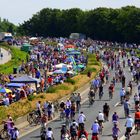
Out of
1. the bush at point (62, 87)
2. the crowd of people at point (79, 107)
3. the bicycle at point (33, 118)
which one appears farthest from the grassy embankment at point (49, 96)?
the crowd of people at point (79, 107)

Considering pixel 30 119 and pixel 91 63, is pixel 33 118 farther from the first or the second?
pixel 91 63

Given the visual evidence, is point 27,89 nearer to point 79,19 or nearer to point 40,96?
point 40,96

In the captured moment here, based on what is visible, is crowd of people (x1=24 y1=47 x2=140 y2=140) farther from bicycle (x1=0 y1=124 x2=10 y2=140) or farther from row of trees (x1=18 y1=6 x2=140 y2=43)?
row of trees (x1=18 y1=6 x2=140 y2=43)

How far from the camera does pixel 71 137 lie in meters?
29.4

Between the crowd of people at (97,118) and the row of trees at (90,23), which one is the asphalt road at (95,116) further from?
the row of trees at (90,23)

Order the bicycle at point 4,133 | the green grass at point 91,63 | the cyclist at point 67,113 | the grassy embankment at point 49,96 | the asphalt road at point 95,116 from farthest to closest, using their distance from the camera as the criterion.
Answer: the green grass at point 91,63
the grassy embankment at point 49,96
the cyclist at point 67,113
the asphalt road at point 95,116
the bicycle at point 4,133

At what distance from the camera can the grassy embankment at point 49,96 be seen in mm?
36725

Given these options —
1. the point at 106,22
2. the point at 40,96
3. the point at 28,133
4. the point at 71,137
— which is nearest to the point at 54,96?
the point at 40,96

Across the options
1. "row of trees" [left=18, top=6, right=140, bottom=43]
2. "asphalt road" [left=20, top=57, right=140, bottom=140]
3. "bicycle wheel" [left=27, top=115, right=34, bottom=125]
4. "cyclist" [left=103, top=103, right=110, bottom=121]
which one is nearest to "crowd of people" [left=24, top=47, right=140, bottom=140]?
"cyclist" [left=103, top=103, right=110, bottom=121]

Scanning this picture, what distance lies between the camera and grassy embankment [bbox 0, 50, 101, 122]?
36725 millimetres

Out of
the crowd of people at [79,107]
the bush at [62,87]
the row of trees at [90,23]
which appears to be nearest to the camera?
the crowd of people at [79,107]

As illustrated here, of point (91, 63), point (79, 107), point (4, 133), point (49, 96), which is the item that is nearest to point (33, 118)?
point (4, 133)

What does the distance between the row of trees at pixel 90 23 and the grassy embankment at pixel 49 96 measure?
6112cm

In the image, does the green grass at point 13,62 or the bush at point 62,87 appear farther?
the green grass at point 13,62
